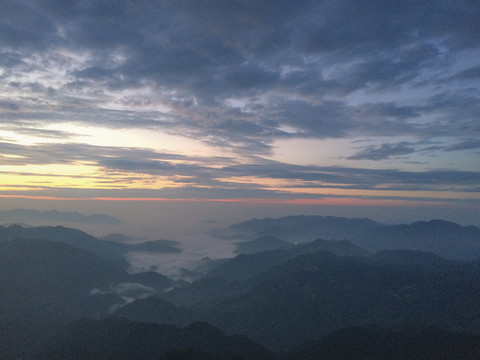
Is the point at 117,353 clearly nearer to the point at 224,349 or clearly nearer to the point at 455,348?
the point at 224,349

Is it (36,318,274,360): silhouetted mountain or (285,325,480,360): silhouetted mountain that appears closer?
(285,325,480,360): silhouetted mountain

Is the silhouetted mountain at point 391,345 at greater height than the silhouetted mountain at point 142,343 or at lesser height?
greater

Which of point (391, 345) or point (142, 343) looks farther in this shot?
point (142, 343)

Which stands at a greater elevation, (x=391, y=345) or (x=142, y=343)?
(x=391, y=345)

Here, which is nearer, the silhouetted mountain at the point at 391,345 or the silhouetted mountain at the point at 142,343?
the silhouetted mountain at the point at 391,345

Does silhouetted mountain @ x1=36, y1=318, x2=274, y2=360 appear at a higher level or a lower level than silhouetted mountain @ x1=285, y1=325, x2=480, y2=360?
lower
